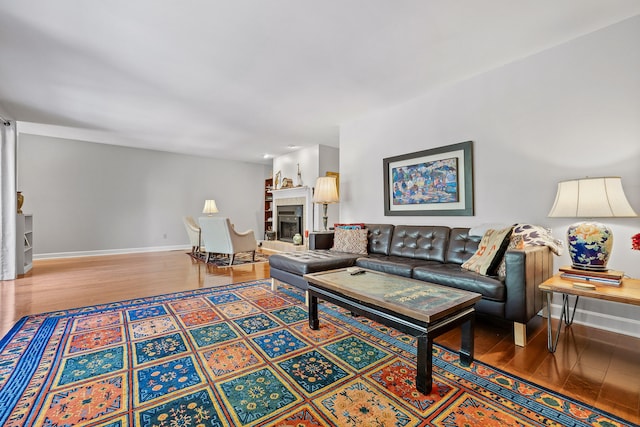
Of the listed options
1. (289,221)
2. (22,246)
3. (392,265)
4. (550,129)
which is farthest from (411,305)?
(22,246)

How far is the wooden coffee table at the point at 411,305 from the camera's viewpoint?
1497 mm

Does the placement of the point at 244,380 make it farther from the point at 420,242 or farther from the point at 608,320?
the point at 608,320

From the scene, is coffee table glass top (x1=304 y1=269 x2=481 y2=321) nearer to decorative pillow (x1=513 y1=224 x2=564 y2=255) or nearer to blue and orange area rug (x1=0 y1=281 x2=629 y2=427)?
blue and orange area rug (x1=0 y1=281 x2=629 y2=427)

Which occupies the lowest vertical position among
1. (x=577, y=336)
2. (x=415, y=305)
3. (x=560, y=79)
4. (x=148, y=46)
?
(x=577, y=336)

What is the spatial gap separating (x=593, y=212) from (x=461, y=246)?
1.15 m

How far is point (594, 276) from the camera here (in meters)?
1.92

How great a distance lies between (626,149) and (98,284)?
5.84 metres

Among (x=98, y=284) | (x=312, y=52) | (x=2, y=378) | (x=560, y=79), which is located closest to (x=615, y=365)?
(x=560, y=79)

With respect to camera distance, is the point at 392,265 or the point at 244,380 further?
the point at 392,265

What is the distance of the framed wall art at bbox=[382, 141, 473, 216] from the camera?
11.0 ft

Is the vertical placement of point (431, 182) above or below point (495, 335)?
above

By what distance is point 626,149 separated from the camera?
2318mm

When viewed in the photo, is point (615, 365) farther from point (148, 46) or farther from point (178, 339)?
point (148, 46)

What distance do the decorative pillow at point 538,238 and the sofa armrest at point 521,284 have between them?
10.2 inches
